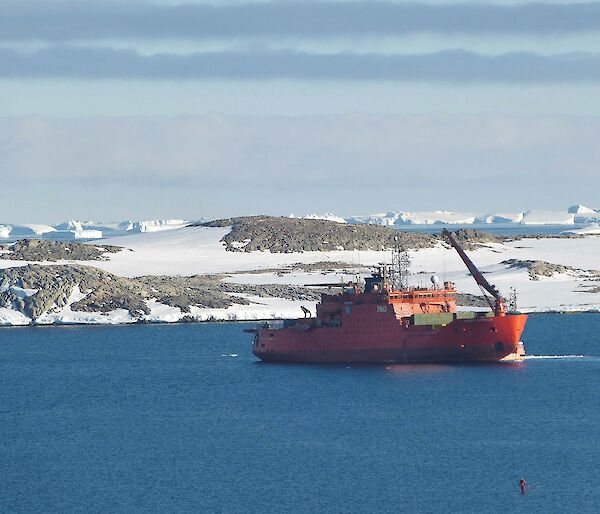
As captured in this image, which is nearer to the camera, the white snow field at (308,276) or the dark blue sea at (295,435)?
the dark blue sea at (295,435)

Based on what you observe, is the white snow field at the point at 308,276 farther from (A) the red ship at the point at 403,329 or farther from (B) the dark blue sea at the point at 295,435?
(A) the red ship at the point at 403,329

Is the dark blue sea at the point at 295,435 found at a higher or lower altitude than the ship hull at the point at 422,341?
lower

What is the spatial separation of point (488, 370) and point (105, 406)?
83.2 feet

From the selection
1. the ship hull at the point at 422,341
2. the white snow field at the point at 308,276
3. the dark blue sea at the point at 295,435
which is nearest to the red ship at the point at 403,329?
the ship hull at the point at 422,341

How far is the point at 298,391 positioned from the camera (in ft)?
316

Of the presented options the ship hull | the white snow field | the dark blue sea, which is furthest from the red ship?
the white snow field

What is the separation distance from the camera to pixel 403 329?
10512cm

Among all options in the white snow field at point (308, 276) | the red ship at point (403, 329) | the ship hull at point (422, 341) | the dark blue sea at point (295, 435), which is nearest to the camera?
the dark blue sea at point (295, 435)

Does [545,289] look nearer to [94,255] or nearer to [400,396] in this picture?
[94,255]

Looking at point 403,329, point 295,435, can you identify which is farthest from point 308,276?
point 295,435

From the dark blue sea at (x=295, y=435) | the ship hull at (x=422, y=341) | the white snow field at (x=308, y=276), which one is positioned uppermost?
the white snow field at (x=308, y=276)

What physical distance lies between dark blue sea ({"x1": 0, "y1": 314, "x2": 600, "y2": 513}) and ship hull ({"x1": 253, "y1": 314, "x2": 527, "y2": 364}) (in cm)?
115

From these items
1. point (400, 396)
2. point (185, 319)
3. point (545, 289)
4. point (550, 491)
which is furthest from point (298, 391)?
point (545, 289)

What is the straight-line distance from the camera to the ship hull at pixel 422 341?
342ft
